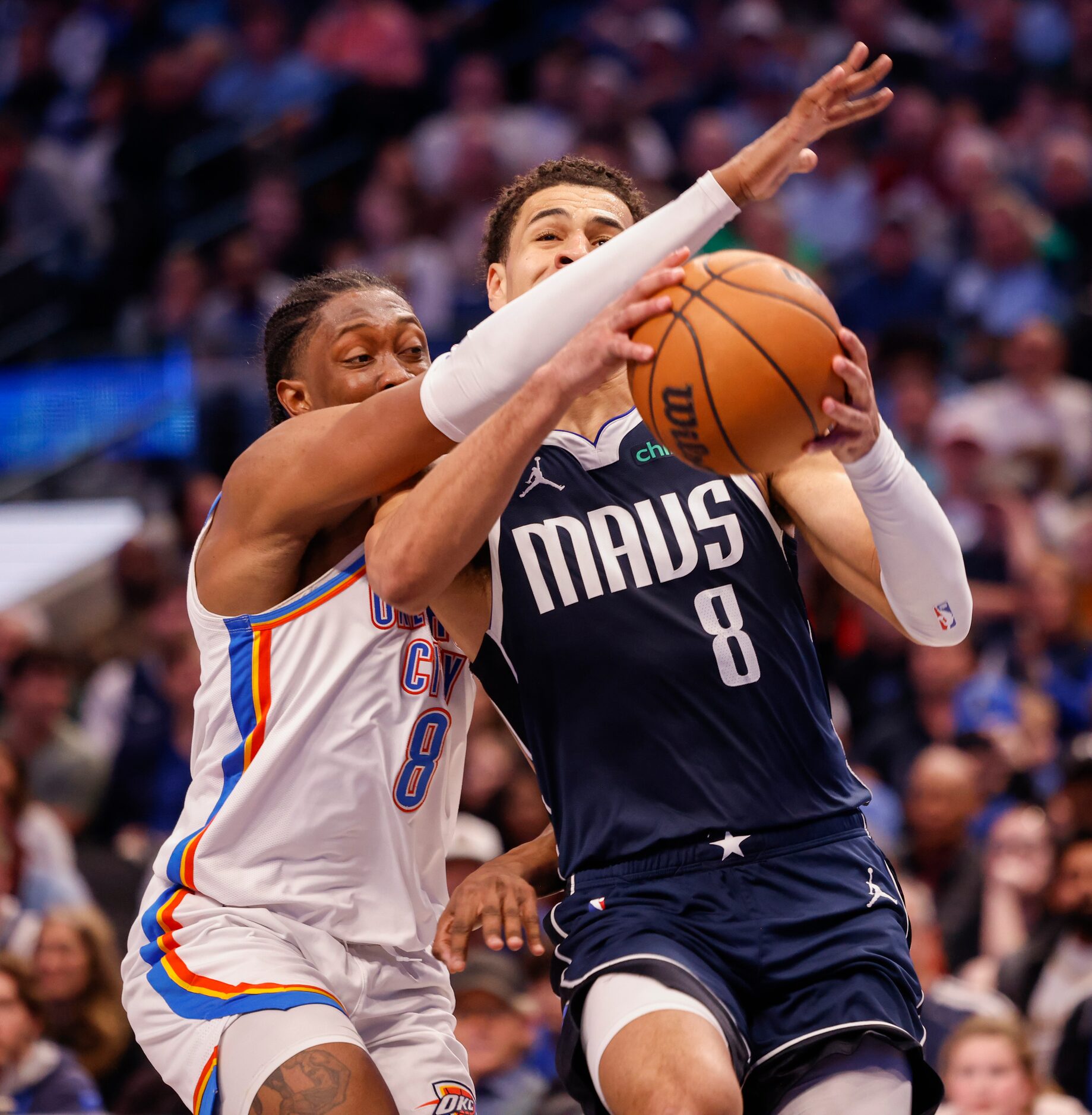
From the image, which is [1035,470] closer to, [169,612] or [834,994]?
[169,612]

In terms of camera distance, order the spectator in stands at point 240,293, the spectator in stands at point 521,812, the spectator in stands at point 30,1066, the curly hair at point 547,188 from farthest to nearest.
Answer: the spectator in stands at point 240,293, the spectator in stands at point 521,812, the spectator in stands at point 30,1066, the curly hair at point 547,188

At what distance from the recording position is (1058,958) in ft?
18.1

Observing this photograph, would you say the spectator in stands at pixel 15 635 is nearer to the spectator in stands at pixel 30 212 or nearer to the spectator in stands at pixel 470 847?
the spectator in stands at pixel 470 847

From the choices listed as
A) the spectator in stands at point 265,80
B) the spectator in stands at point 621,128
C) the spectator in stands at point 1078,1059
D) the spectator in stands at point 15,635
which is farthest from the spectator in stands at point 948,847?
the spectator in stands at point 265,80

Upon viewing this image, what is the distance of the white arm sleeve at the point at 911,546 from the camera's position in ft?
9.55

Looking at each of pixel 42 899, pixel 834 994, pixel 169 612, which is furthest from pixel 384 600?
pixel 169 612

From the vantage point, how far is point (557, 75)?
11344mm

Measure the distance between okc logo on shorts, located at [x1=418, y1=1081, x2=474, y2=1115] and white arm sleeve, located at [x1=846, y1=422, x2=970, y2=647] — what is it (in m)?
1.40

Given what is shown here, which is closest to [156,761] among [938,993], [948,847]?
[948,847]

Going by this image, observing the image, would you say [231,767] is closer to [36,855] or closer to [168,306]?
[36,855]

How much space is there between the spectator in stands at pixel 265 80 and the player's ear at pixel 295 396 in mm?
8919

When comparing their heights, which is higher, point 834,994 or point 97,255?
point 97,255

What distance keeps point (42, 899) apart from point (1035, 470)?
17.2ft

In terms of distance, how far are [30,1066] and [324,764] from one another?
2.71 metres
